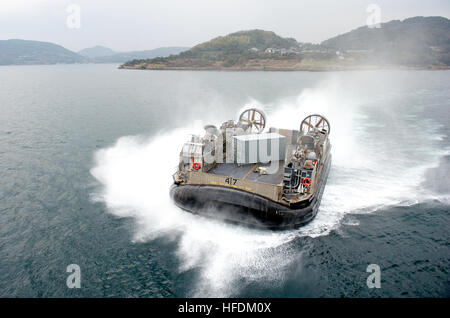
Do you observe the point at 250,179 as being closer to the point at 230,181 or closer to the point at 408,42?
the point at 230,181

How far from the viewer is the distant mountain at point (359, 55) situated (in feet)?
374

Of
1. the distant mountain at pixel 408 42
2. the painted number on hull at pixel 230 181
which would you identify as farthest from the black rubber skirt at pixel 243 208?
the distant mountain at pixel 408 42

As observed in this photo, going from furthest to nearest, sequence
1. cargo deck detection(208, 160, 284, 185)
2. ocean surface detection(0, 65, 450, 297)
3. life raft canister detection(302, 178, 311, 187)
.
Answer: cargo deck detection(208, 160, 284, 185) < life raft canister detection(302, 178, 311, 187) < ocean surface detection(0, 65, 450, 297)

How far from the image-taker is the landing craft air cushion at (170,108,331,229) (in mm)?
13656

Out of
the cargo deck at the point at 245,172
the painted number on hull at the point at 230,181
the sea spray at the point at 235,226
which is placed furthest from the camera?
the cargo deck at the point at 245,172

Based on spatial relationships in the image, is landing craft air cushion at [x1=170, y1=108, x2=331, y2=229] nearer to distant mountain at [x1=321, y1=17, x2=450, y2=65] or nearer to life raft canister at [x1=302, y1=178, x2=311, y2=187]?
life raft canister at [x1=302, y1=178, x2=311, y2=187]

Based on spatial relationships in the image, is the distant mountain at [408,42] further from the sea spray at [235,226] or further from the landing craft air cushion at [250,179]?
the landing craft air cushion at [250,179]

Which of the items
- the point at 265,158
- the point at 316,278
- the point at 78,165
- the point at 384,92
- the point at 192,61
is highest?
the point at 192,61

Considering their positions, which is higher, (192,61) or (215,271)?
(192,61)

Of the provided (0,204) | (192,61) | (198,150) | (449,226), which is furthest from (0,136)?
(192,61)

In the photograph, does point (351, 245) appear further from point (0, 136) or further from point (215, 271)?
point (0, 136)

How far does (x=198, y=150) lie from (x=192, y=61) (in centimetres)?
11819

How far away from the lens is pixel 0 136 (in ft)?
103

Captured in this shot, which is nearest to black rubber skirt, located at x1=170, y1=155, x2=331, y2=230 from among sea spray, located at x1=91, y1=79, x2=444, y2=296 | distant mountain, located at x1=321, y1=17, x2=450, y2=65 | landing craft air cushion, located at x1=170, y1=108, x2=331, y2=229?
landing craft air cushion, located at x1=170, y1=108, x2=331, y2=229
